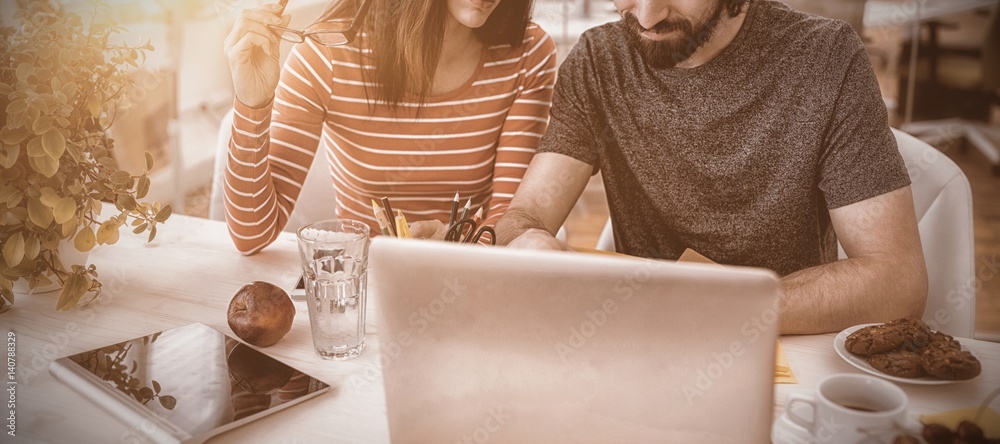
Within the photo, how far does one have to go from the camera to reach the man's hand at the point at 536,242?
3.71 feet

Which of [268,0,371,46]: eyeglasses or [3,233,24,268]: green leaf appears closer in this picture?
[3,233,24,268]: green leaf

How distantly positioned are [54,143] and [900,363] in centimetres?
102

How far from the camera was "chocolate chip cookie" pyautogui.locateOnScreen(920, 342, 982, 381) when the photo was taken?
85cm

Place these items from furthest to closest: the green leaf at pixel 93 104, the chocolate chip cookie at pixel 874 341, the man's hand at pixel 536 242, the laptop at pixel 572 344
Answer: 1. the man's hand at pixel 536 242
2. the green leaf at pixel 93 104
3. the chocolate chip cookie at pixel 874 341
4. the laptop at pixel 572 344

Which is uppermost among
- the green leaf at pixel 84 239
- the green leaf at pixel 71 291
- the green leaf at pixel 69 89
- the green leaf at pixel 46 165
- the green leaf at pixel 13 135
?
the green leaf at pixel 69 89

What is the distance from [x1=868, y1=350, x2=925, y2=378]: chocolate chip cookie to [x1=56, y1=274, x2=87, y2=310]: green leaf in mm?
1002

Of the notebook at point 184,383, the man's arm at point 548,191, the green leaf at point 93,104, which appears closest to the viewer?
the notebook at point 184,383

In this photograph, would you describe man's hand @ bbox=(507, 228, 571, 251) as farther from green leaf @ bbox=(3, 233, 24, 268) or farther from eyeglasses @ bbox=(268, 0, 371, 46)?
green leaf @ bbox=(3, 233, 24, 268)

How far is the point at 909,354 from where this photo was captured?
34.7 inches

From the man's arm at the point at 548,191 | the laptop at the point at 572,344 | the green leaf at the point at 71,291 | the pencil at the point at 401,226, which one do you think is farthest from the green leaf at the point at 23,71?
the man's arm at the point at 548,191

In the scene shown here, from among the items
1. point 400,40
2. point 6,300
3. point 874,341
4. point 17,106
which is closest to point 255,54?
point 400,40

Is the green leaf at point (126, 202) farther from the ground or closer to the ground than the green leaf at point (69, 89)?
closer to the ground

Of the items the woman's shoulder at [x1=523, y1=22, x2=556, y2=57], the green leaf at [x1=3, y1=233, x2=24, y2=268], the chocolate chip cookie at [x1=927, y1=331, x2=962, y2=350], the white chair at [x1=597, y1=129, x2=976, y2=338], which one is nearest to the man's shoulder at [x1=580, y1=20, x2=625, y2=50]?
the woman's shoulder at [x1=523, y1=22, x2=556, y2=57]

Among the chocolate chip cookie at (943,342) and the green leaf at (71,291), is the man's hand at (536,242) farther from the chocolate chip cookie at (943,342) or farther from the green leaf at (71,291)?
the green leaf at (71,291)
